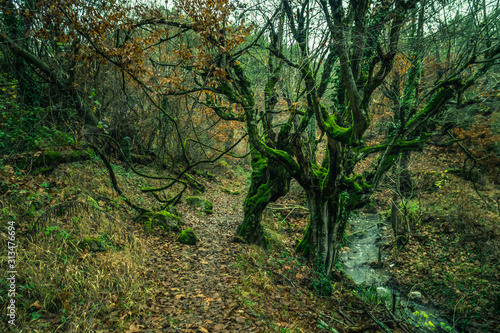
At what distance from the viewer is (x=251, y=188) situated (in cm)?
862

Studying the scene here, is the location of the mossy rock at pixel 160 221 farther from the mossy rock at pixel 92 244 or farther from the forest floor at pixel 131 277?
the mossy rock at pixel 92 244

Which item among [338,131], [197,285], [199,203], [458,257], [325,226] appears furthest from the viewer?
[199,203]

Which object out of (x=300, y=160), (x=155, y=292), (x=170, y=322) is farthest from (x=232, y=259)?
(x=300, y=160)

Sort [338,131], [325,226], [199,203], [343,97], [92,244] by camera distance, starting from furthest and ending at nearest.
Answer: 1. [199,203]
2. [343,97]
3. [325,226]
4. [338,131]
5. [92,244]

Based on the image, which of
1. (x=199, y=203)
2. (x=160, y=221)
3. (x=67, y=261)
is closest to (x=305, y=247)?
(x=160, y=221)

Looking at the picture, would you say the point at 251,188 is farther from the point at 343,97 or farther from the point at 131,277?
the point at 131,277

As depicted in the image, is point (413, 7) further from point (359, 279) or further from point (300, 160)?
point (359, 279)

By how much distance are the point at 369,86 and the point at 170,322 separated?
6286mm

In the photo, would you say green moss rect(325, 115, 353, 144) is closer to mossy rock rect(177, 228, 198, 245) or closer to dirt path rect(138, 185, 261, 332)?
dirt path rect(138, 185, 261, 332)

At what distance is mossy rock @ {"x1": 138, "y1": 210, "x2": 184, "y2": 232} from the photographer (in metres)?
7.32

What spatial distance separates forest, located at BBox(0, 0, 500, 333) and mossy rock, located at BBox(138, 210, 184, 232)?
9 centimetres

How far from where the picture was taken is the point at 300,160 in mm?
7117

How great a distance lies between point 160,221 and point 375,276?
842cm

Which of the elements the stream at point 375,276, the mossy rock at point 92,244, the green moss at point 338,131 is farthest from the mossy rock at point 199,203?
the green moss at point 338,131
